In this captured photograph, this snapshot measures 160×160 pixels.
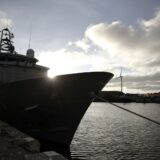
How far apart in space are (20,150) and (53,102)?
517 cm

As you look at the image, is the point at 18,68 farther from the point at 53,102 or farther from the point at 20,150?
the point at 20,150

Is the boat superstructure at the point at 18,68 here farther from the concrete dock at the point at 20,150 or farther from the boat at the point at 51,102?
the concrete dock at the point at 20,150

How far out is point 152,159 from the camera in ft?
35.6

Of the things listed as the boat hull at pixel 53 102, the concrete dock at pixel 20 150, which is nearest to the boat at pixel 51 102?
the boat hull at pixel 53 102

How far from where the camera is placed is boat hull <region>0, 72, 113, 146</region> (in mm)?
11323

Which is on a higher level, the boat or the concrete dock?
the boat

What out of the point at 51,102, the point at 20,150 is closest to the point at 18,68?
the point at 51,102

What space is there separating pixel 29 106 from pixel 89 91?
341 cm

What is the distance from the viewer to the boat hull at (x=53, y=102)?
37.2 feet

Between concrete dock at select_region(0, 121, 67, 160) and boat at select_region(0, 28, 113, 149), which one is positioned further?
boat at select_region(0, 28, 113, 149)

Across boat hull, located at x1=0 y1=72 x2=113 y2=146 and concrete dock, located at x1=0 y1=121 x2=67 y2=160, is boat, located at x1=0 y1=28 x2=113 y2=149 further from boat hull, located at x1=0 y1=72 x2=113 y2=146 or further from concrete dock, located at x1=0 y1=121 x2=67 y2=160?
concrete dock, located at x1=0 y1=121 x2=67 y2=160

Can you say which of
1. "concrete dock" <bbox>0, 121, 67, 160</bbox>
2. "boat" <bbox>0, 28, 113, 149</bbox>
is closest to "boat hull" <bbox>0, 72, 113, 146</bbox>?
"boat" <bbox>0, 28, 113, 149</bbox>

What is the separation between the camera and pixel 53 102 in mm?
11602

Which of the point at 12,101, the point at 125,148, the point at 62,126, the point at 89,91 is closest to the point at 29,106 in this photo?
the point at 12,101
